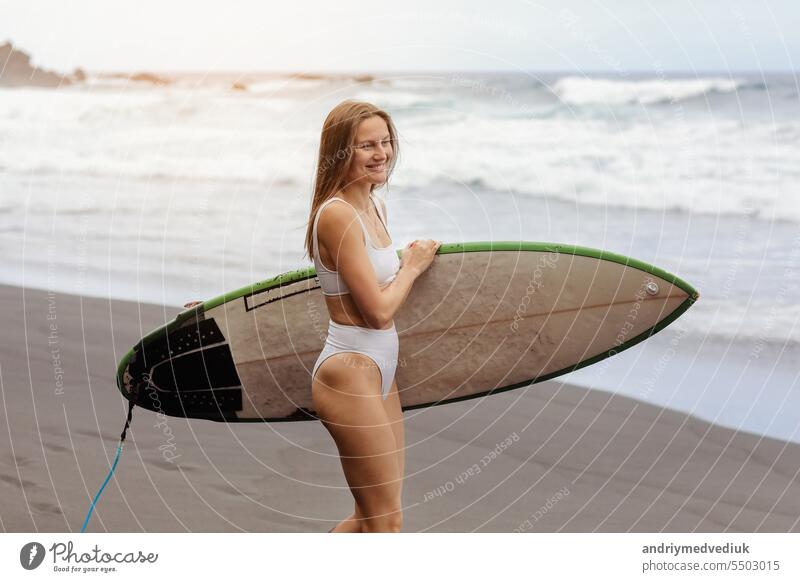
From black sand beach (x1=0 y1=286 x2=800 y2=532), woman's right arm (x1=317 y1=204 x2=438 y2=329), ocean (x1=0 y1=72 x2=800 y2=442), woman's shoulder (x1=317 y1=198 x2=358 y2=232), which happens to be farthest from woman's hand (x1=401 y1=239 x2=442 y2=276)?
ocean (x1=0 y1=72 x2=800 y2=442)

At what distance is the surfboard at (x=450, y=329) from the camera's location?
4047mm

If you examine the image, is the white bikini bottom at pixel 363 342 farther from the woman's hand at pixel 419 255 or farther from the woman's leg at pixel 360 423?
the woman's hand at pixel 419 255

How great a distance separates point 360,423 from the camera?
313cm

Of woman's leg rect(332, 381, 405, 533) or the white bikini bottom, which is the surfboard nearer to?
woman's leg rect(332, 381, 405, 533)

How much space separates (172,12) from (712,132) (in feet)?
28.1

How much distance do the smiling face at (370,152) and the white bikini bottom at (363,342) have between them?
0.49 m

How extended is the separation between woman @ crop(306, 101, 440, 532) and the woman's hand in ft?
0.57

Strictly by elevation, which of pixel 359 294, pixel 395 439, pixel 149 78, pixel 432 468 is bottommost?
pixel 432 468

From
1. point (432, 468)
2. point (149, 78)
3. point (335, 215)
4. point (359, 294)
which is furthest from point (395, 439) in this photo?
point (149, 78)

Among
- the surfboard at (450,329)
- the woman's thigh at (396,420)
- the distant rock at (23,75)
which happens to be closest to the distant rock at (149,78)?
the distant rock at (23,75)

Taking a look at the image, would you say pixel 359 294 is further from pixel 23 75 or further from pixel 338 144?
pixel 23 75

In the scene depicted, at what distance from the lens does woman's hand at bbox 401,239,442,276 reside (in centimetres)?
348

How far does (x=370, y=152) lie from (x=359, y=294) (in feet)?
1.51

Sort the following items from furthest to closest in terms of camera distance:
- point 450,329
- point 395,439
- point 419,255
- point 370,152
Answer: point 450,329 < point 419,255 < point 395,439 < point 370,152
